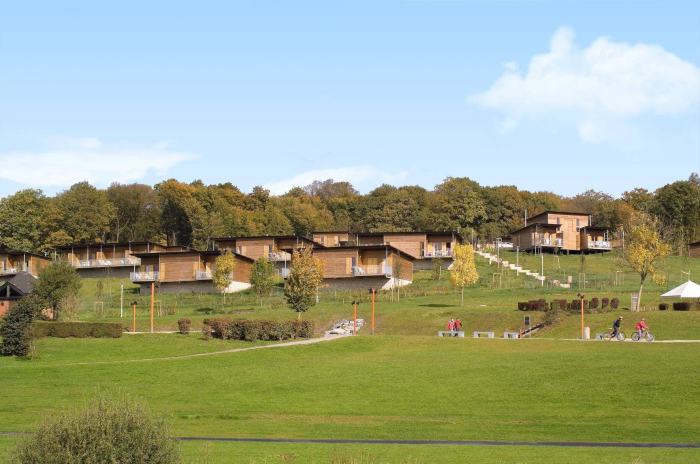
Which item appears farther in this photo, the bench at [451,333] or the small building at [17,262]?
the small building at [17,262]

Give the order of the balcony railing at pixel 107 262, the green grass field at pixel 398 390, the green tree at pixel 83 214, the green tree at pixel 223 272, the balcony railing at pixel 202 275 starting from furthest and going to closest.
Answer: the green tree at pixel 83 214
the balcony railing at pixel 107 262
the balcony railing at pixel 202 275
the green tree at pixel 223 272
the green grass field at pixel 398 390

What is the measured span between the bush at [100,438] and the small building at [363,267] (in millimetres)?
68562

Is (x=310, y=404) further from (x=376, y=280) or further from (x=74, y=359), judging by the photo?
(x=376, y=280)

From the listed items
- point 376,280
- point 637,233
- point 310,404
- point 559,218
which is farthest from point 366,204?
point 310,404

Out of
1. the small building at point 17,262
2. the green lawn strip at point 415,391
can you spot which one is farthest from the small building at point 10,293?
the small building at point 17,262

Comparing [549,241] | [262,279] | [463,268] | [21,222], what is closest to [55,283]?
[262,279]

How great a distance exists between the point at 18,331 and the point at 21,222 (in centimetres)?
8170

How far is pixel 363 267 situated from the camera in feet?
276

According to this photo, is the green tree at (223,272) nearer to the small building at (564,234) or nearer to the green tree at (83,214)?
the small building at (564,234)

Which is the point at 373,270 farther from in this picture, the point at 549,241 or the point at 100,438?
the point at 100,438

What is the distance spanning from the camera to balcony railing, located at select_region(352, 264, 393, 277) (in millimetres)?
82062

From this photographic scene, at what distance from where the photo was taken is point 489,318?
53.7 m

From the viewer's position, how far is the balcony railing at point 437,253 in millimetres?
94625

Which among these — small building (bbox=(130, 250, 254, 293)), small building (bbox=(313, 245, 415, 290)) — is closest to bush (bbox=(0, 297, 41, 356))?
small building (bbox=(313, 245, 415, 290))
